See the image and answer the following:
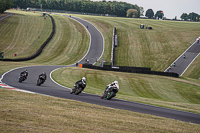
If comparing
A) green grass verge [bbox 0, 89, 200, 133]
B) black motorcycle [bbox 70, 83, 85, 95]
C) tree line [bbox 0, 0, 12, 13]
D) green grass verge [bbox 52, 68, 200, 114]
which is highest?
tree line [bbox 0, 0, 12, 13]

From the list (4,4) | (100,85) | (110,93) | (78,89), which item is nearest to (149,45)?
(100,85)

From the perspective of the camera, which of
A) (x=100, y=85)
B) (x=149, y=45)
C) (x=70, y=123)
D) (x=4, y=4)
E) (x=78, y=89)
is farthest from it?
(x=4, y=4)

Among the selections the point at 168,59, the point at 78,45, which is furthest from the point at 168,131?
the point at 78,45

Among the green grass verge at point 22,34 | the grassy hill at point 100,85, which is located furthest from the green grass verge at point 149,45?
the green grass verge at point 22,34

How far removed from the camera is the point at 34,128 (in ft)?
28.6

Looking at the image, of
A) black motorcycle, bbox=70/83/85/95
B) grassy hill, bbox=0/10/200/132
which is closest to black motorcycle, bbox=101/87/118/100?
black motorcycle, bbox=70/83/85/95

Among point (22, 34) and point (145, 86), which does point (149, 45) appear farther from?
point (145, 86)

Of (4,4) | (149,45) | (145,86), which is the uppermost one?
(4,4)

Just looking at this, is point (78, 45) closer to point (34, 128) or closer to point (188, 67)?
point (188, 67)

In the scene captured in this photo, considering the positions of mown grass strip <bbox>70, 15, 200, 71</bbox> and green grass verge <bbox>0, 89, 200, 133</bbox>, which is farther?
mown grass strip <bbox>70, 15, 200, 71</bbox>

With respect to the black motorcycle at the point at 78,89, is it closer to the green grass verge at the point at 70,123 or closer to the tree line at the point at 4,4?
the green grass verge at the point at 70,123

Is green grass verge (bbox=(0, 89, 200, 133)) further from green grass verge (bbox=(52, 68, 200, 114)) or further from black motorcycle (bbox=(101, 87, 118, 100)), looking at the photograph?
green grass verge (bbox=(52, 68, 200, 114))

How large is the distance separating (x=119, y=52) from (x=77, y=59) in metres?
13.2

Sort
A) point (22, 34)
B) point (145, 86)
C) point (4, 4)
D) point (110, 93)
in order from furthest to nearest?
point (4, 4)
point (22, 34)
point (145, 86)
point (110, 93)
